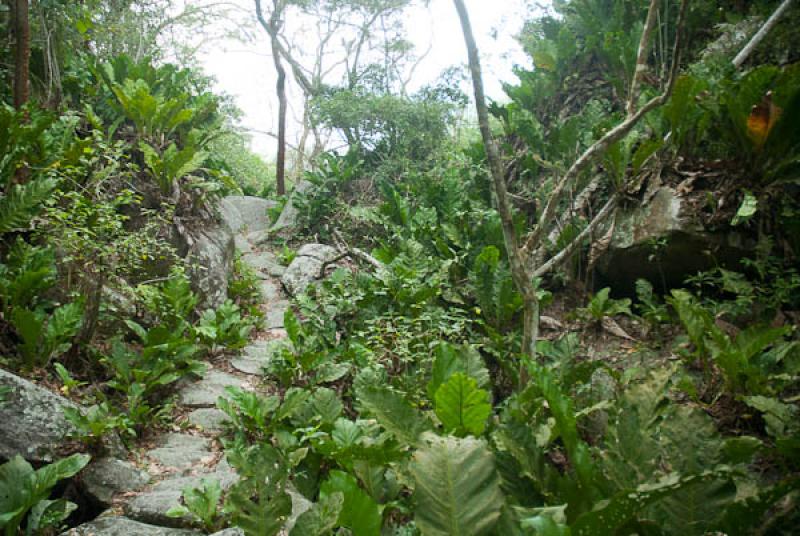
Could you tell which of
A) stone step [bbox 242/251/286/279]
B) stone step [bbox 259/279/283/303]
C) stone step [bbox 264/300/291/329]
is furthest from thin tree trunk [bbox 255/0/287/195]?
stone step [bbox 264/300/291/329]

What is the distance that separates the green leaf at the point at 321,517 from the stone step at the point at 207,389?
92.8 inches

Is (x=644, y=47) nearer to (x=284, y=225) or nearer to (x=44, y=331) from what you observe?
(x=44, y=331)

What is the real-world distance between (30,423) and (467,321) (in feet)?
11.5

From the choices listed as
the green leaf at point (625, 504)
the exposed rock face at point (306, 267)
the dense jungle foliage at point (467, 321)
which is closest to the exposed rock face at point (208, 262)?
the dense jungle foliage at point (467, 321)

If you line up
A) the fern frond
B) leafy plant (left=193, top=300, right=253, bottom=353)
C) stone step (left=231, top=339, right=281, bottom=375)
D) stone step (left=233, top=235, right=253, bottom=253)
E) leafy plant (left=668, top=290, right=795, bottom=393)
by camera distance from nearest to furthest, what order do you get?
1. leafy plant (left=668, top=290, right=795, bottom=393)
2. the fern frond
3. stone step (left=231, top=339, right=281, bottom=375)
4. leafy plant (left=193, top=300, right=253, bottom=353)
5. stone step (left=233, top=235, right=253, bottom=253)

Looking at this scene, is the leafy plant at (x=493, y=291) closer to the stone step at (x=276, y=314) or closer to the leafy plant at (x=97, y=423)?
the stone step at (x=276, y=314)

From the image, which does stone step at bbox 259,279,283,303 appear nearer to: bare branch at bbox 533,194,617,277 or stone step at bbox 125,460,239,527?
stone step at bbox 125,460,239,527

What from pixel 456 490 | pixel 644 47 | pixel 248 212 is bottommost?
pixel 456 490

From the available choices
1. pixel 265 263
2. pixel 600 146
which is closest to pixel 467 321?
pixel 600 146

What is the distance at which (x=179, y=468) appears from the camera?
3.42 m

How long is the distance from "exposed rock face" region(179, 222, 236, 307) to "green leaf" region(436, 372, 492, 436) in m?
3.92

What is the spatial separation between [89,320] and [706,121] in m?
5.54

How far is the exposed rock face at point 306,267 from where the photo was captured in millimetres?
7449

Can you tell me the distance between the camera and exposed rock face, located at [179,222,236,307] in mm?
5730
